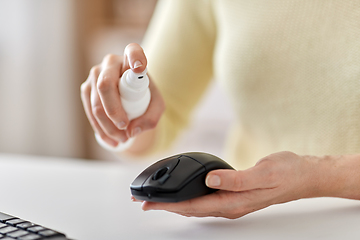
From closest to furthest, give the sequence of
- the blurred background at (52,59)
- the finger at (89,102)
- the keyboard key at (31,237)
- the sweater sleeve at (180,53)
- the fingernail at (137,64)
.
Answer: the keyboard key at (31,237) < the fingernail at (137,64) < the finger at (89,102) < the sweater sleeve at (180,53) < the blurred background at (52,59)

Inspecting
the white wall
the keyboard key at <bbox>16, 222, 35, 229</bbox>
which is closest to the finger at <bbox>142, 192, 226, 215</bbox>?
the keyboard key at <bbox>16, 222, 35, 229</bbox>

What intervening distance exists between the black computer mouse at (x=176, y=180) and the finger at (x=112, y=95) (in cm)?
9

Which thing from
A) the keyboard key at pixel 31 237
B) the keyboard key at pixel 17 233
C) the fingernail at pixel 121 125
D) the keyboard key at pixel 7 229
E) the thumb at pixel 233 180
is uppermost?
the fingernail at pixel 121 125

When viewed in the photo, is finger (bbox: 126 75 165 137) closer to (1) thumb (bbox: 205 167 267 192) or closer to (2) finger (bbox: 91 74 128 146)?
(2) finger (bbox: 91 74 128 146)

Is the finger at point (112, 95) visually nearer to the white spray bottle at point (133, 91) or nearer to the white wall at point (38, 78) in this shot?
the white spray bottle at point (133, 91)

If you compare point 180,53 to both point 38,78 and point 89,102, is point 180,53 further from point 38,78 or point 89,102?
point 38,78

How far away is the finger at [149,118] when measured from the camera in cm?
52

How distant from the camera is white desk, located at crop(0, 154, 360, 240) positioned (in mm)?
384

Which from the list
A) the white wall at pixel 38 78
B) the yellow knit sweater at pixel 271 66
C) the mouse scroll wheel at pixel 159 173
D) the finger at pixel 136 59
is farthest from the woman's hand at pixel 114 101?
the white wall at pixel 38 78

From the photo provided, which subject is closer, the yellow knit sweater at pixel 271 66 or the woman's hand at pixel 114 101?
the woman's hand at pixel 114 101

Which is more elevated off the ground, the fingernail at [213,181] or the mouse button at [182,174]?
the mouse button at [182,174]

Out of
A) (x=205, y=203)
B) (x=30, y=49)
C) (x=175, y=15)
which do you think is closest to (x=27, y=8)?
(x=30, y=49)

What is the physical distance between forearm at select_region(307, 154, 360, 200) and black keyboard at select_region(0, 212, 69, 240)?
0.85ft

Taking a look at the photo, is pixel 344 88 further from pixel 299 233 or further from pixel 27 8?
pixel 27 8
